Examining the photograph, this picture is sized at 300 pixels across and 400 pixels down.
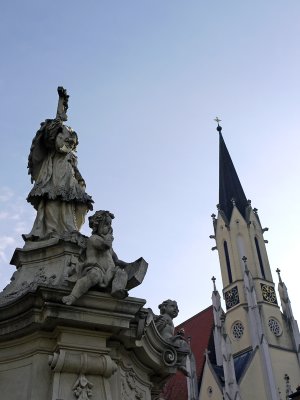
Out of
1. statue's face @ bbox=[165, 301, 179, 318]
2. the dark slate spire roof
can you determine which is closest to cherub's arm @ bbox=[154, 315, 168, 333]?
statue's face @ bbox=[165, 301, 179, 318]

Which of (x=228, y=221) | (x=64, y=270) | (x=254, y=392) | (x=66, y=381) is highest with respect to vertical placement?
(x=228, y=221)

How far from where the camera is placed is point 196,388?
124 ft

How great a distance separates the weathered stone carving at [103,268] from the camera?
4.10 metres

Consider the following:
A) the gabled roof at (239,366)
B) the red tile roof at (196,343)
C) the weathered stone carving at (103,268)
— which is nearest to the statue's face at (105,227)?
the weathered stone carving at (103,268)

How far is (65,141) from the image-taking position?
620cm

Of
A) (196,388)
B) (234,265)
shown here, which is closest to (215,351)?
(196,388)

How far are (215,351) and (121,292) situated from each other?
39392mm

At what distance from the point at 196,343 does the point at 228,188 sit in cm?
1398

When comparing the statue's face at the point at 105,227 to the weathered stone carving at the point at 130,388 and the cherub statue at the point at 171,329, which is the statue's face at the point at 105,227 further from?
the weathered stone carving at the point at 130,388

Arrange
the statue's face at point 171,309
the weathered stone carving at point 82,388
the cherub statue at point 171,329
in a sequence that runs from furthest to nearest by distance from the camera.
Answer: the statue's face at point 171,309, the cherub statue at point 171,329, the weathered stone carving at point 82,388

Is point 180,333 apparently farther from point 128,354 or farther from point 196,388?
point 196,388

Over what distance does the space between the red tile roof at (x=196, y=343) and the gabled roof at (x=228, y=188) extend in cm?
927

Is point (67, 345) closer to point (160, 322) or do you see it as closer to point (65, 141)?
point (160, 322)

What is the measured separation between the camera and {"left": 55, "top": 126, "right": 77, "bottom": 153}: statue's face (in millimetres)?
6156
